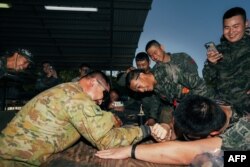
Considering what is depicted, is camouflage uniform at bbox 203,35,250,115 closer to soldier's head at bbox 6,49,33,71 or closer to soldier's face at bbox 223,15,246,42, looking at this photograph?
soldier's face at bbox 223,15,246,42

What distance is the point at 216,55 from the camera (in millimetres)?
3773

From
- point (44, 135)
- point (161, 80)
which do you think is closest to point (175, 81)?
point (161, 80)

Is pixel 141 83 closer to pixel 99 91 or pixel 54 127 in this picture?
pixel 99 91

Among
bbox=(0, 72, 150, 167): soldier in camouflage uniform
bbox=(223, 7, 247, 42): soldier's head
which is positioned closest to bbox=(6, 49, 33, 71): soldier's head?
bbox=(0, 72, 150, 167): soldier in camouflage uniform

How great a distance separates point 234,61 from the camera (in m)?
3.86

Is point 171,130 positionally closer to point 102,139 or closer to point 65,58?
point 102,139

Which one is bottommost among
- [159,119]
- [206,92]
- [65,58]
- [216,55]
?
[159,119]

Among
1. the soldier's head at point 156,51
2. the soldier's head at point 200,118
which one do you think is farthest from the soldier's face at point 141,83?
the soldier's head at point 200,118

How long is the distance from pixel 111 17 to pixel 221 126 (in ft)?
22.3

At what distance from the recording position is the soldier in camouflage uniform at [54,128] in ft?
7.84

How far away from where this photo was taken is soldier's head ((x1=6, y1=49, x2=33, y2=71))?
396 centimetres

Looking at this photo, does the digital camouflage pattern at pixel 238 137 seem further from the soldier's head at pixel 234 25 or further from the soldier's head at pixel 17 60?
the soldier's head at pixel 17 60

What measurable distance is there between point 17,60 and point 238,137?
3059 millimetres

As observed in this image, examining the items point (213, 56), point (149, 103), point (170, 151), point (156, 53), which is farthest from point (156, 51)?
point (170, 151)
